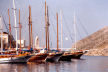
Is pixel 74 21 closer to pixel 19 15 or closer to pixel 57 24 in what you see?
pixel 57 24

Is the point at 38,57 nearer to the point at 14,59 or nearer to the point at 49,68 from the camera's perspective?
the point at 14,59

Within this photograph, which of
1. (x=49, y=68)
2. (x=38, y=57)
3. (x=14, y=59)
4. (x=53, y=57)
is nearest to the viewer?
(x=49, y=68)

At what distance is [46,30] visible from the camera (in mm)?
88562

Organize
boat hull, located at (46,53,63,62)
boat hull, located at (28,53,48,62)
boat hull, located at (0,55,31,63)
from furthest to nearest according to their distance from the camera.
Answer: boat hull, located at (46,53,63,62) → boat hull, located at (28,53,48,62) → boat hull, located at (0,55,31,63)

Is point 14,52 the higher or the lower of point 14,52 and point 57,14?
the lower

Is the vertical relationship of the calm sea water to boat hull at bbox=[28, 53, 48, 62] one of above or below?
below

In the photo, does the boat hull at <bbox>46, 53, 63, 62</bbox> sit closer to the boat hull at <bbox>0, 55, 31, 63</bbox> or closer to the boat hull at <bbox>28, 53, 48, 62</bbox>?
the boat hull at <bbox>28, 53, 48, 62</bbox>

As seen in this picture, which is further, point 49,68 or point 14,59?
point 14,59

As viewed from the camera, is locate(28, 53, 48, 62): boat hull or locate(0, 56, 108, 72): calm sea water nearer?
locate(0, 56, 108, 72): calm sea water

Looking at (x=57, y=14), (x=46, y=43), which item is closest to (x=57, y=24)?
(x=57, y=14)

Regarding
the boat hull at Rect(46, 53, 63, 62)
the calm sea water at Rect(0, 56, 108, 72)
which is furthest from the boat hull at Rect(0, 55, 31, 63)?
the boat hull at Rect(46, 53, 63, 62)

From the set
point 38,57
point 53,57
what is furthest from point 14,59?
point 53,57

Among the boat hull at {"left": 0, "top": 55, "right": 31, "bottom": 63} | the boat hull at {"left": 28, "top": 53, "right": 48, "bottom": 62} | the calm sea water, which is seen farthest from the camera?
the boat hull at {"left": 28, "top": 53, "right": 48, "bottom": 62}

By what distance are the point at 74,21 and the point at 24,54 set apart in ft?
133
